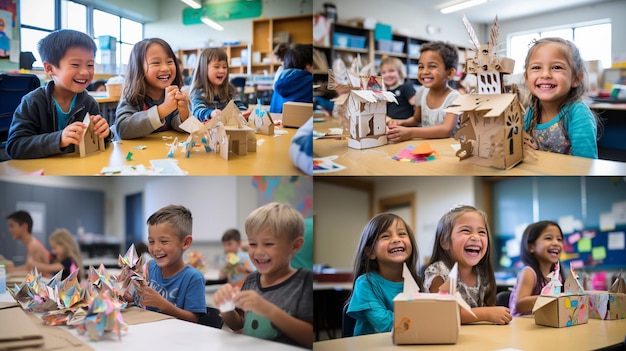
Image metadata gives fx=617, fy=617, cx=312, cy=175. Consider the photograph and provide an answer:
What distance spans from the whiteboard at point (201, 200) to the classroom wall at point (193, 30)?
0.30m

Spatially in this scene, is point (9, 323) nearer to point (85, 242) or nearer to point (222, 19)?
point (85, 242)

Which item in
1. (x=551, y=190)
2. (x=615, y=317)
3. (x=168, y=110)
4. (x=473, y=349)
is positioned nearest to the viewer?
(x=473, y=349)

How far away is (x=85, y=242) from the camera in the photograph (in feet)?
5.03

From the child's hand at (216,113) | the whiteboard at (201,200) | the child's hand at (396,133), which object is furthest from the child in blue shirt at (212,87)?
the child's hand at (396,133)

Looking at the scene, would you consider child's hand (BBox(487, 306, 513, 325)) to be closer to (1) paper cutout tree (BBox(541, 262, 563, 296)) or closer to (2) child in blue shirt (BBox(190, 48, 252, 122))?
(1) paper cutout tree (BBox(541, 262, 563, 296))

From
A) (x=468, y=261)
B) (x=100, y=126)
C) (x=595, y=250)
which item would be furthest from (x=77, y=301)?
(x=595, y=250)

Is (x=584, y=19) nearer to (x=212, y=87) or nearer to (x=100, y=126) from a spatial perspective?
(x=212, y=87)

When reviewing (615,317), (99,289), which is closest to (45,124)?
(99,289)

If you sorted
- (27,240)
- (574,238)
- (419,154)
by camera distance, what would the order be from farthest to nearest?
1. (574,238)
2. (27,240)
3. (419,154)

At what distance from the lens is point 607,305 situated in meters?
1.46

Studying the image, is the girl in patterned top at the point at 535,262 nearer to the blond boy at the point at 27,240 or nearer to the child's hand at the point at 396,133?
the child's hand at the point at 396,133

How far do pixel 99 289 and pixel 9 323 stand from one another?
0.21 meters

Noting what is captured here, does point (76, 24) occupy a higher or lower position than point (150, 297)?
higher

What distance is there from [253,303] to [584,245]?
1398 mm
